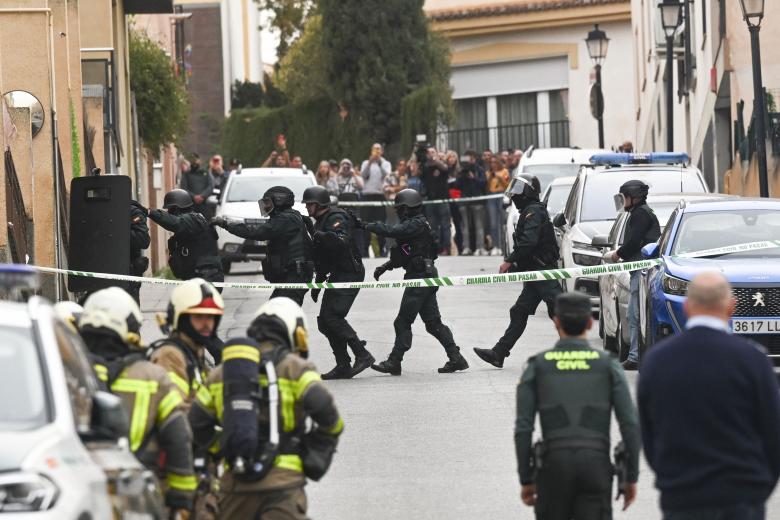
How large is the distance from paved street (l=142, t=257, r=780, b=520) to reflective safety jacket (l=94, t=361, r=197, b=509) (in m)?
2.97

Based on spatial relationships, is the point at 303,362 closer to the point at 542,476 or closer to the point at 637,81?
the point at 542,476

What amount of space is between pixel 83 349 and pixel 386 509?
3697 mm

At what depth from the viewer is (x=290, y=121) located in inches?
2179

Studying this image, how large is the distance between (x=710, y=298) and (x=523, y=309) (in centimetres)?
1040

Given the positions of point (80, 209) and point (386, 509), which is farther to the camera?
point (80, 209)

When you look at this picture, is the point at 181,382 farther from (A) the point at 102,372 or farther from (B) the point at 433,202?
(B) the point at 433,202

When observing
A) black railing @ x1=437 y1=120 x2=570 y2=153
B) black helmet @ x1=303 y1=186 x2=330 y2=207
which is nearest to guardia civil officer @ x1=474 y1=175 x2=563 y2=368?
black helmet @ x1=303 y1=186 x2=330 y2=207

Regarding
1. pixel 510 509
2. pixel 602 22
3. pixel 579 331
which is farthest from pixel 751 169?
pixel 602 22

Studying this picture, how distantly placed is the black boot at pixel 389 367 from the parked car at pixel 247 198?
13472 millimetres

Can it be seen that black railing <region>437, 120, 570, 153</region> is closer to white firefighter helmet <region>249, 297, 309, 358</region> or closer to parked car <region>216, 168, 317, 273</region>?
parked car <region>216, 168, 317, 273</region>

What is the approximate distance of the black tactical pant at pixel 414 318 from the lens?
17406 millimetres

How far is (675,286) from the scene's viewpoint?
1592cm

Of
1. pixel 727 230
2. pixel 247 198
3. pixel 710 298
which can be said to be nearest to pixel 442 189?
pixel 247 198

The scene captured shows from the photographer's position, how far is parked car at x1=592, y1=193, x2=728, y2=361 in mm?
17922
